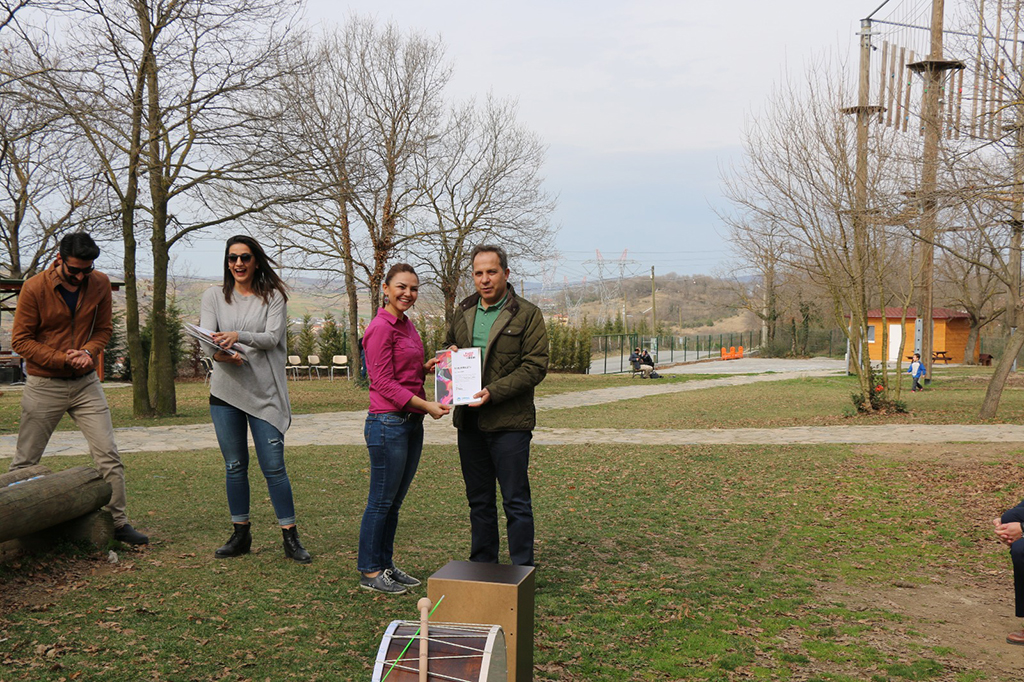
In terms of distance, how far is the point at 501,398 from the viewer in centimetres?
458

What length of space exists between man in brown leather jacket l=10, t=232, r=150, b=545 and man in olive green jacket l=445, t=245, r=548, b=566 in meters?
2.23

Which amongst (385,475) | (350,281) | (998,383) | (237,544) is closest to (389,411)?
(385,475)

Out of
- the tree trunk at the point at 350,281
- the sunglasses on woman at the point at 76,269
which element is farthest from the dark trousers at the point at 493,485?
the tree trunk at the point at 350,281

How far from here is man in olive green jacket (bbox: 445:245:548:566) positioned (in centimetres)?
468

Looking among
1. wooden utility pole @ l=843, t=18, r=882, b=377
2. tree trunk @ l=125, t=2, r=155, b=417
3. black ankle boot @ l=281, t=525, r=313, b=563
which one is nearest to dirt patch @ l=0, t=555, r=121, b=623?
black ankle boot @ l=281, t=525, r=313, b=563

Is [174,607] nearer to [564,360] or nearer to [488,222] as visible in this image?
[488,222]

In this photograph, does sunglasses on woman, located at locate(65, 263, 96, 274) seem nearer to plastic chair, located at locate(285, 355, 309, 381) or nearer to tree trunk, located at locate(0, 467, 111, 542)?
tree trunk, located at locate(0, 467, 111, 542)

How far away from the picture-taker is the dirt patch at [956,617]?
4145mm

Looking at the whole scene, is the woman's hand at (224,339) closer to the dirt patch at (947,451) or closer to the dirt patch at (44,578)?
the dirt patch at (44,578)

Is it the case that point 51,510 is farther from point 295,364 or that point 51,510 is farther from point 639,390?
point 295,364

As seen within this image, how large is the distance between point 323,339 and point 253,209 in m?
18.8

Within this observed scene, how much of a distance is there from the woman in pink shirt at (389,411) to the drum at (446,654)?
1.95m

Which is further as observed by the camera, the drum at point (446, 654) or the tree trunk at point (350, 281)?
the tree trunk at point (350, 281)

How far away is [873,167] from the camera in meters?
15.4
